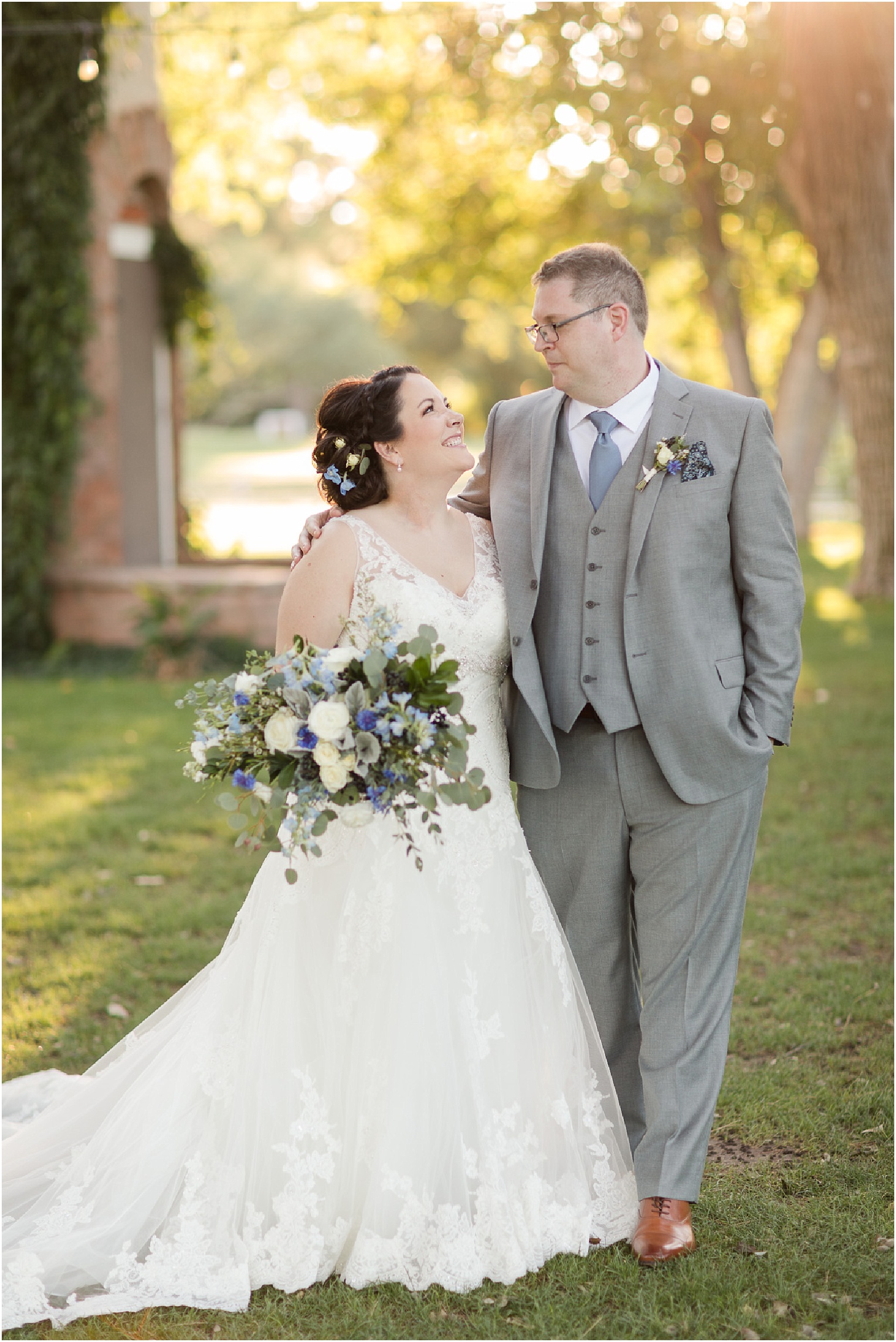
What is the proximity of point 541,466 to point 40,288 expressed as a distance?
28.2 feet

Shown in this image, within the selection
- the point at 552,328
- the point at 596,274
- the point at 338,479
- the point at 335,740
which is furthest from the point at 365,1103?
the point at 596,274

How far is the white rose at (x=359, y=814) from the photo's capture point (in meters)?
2.90

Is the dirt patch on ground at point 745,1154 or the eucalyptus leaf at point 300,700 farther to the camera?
the dirt patch on ground at point 745,1154

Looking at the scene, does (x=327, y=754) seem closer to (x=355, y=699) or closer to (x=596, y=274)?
(x=355, y=699)

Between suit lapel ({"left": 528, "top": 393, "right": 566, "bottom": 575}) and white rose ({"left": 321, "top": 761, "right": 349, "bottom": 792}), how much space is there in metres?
A: 0.88

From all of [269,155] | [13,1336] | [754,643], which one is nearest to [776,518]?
[754,643]

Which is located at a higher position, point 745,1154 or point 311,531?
point 311,531

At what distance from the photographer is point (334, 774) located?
2.85 m

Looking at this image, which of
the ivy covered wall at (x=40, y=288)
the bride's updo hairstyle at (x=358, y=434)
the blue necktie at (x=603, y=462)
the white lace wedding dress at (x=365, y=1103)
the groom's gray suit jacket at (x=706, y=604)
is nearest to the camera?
the white lace wedding dress at (x=365, y=1103)

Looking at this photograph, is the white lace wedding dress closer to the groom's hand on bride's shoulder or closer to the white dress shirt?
the groom's hand on bride's shoulder

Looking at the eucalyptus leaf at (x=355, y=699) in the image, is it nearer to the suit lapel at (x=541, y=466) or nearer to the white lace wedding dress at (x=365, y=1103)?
the white lace wedding dress at (x=365, y=1103)

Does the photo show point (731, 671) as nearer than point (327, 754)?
No

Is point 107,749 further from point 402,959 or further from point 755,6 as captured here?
point 755,6

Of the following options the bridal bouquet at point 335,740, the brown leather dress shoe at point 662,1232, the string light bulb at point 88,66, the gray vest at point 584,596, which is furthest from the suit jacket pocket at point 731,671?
the string light bulb at point 88,66
